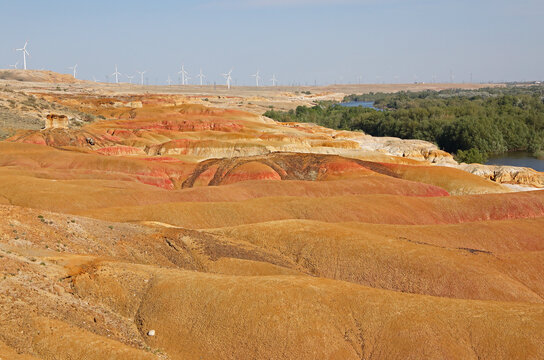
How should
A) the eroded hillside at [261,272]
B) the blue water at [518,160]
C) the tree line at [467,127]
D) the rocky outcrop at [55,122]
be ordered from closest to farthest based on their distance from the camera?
the eroded hillside at [261,272]
the rocky outcrop at [55,122]
the blue water at [518,160]
the tree line at [467,127]

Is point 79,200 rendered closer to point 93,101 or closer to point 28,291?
point 28,291

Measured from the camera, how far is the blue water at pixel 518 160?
114312 mm

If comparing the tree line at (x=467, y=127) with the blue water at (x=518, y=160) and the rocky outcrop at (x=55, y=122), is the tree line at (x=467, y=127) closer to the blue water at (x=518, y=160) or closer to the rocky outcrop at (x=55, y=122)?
the blue water at (x=518, y=160)

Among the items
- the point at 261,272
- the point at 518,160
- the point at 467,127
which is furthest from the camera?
the point at 467,127

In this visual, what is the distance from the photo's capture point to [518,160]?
120438 millimetres

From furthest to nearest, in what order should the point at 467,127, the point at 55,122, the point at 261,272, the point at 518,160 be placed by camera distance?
the point at 467,127 < the point at 518,160 < the point at 55,122 < the point at 261,272

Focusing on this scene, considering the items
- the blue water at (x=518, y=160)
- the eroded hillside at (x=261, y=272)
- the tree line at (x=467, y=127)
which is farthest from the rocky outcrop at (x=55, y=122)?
the blue water at (x=518, y=160)

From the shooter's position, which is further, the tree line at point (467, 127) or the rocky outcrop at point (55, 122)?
the tree line at point (467, 127)

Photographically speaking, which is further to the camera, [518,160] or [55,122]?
[518,160]

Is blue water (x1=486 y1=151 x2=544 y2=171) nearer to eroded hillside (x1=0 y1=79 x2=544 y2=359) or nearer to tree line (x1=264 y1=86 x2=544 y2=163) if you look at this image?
tree line (x1=264 y1=86 x2=544 y2=163)

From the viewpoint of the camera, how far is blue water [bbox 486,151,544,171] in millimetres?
114312

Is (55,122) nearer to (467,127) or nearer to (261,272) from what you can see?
(261,272)

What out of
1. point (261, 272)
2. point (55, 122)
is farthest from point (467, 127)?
point (261, 272)

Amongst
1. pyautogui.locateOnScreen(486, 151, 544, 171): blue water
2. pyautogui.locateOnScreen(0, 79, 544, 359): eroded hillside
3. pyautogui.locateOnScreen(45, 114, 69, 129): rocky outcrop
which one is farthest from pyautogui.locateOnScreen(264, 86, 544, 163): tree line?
pyautogui.locateOnScreen(45, 114, 69, 129): rocky outcrop
